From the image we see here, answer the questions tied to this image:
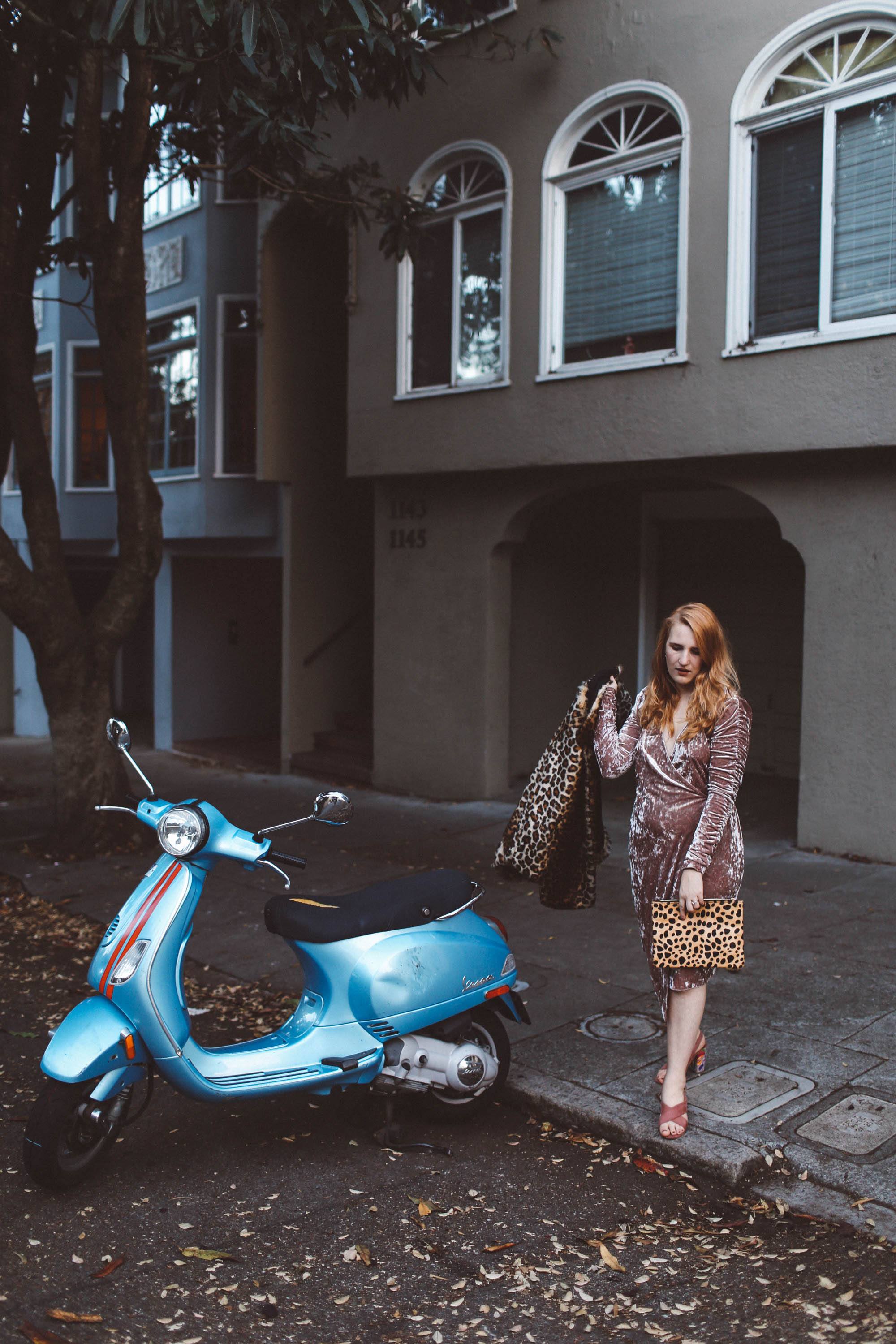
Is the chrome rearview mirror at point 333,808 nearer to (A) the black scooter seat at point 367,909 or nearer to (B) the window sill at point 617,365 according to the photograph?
(A) the black scooter seat at point 367,909

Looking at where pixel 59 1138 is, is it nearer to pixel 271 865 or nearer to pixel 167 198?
pixel 271 865

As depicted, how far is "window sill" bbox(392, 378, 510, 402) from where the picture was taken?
11.1m

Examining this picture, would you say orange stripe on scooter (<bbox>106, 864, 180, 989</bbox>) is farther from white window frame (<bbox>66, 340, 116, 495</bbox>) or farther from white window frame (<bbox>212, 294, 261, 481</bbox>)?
white window frame (<bbox>66, 340, 116, 495</bbox>)

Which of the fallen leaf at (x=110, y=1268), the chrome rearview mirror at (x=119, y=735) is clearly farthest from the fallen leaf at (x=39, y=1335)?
the chrome rearview mirror at (x=119, y=735)

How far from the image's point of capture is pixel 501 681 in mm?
11820

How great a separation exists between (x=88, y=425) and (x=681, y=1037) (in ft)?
49.5

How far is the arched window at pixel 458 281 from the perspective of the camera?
11281 mm

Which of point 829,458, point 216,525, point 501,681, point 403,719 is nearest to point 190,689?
point 216,525

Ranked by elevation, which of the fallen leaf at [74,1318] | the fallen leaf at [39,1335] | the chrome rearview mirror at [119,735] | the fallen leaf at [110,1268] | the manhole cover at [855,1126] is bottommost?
the fallen leaf at [110,1268]

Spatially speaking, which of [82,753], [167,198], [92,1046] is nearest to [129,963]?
[92,1046]

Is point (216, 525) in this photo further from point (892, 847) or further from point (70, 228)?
point (892, 847)

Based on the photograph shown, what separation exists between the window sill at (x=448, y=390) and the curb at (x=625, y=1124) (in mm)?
7197

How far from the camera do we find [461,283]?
1171cm

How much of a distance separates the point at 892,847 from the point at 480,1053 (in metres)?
5.23
